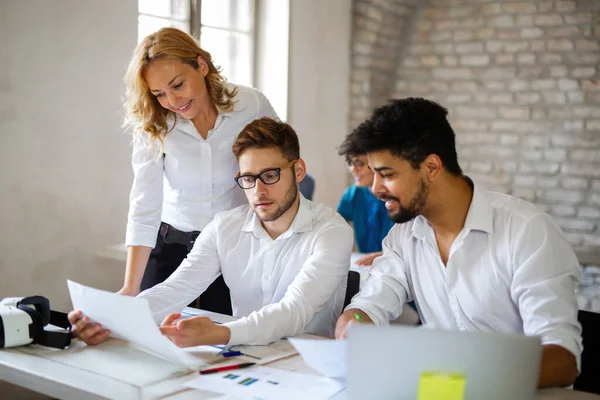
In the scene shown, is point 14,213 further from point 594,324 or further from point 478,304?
point 594,324

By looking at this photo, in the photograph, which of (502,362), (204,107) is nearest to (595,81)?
(204,107)

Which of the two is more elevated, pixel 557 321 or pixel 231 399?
pixel 557 321

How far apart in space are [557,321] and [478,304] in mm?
243

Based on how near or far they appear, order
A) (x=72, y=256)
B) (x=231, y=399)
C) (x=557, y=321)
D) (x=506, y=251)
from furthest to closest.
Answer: (x=72, y=256) < (x=506, y=251) < (x=557, y=321) < (x=231, y=399)

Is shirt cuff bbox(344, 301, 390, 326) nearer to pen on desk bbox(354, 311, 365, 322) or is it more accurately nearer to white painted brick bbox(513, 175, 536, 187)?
pen on desk bbox(354, 311, 365, 322)

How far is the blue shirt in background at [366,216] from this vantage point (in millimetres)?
4211

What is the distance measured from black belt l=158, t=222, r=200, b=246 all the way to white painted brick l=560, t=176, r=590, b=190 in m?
3.82

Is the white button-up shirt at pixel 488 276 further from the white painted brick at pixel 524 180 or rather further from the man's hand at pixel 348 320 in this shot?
the white painted brick at pixel 524 180

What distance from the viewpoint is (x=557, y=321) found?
5.65 feet

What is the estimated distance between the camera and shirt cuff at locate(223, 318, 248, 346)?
186 cm

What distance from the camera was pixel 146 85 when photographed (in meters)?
2.45

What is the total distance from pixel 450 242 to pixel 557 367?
49 centimetres

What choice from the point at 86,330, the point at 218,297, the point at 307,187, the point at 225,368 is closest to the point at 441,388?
the point at 225,368

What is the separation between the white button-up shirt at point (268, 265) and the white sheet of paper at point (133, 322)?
0.30 m
